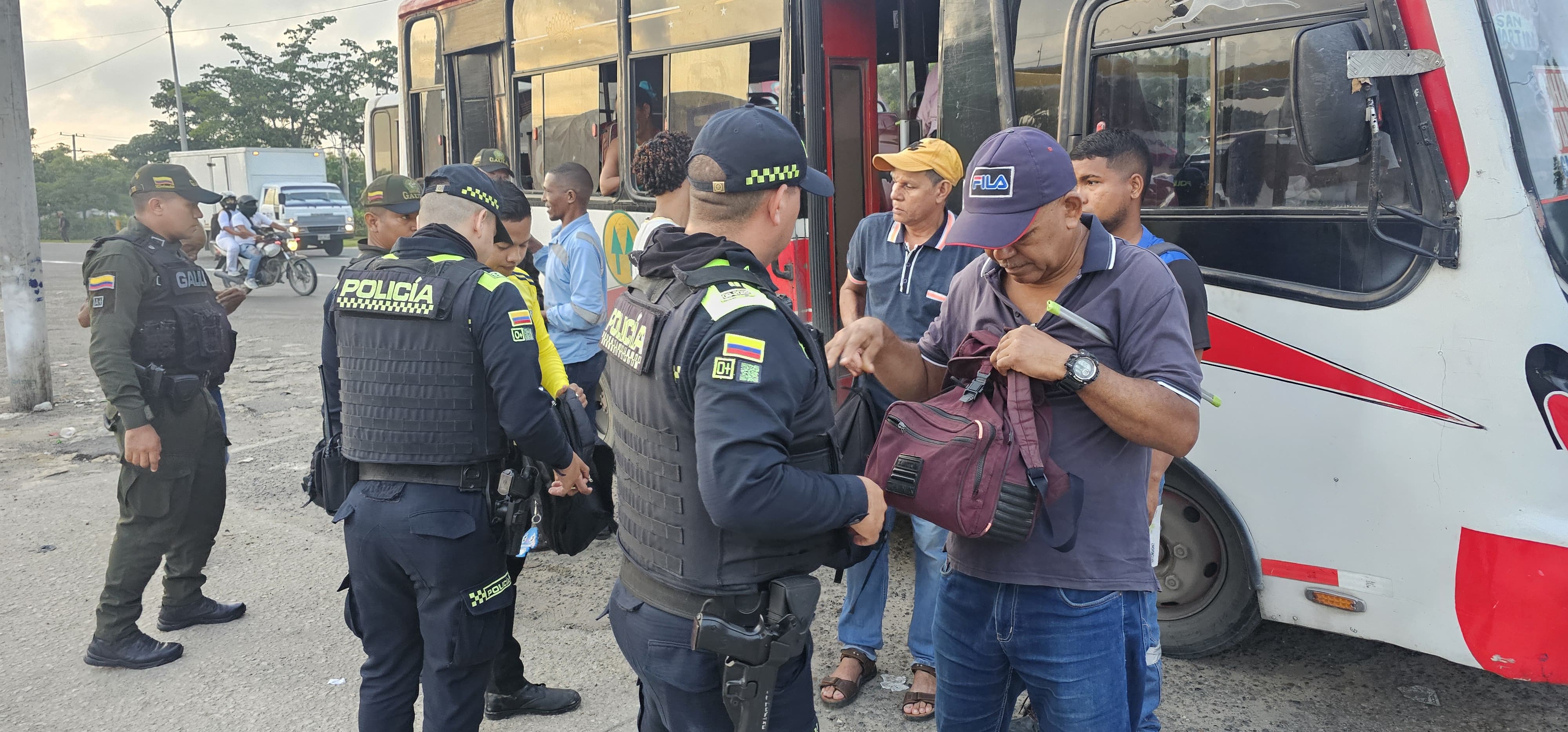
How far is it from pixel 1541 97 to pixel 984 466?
86.5 inches

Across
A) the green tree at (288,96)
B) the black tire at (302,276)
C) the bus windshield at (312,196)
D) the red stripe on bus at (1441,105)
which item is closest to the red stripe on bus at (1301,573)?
the red stripe on bus at (1441,105)

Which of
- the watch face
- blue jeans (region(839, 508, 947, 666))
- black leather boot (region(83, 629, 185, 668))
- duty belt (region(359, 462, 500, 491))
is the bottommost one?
black leather boot (region(83, 629, 185, 668))

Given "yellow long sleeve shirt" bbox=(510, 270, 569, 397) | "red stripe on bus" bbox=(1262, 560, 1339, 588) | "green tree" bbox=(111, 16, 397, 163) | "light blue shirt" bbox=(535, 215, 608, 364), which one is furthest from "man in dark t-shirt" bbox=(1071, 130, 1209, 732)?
"green tree" bbox=(111, 16, 397, 163)

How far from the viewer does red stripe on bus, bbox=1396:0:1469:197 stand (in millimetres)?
2793

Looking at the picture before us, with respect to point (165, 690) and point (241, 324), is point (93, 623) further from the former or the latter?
point (241, 324)

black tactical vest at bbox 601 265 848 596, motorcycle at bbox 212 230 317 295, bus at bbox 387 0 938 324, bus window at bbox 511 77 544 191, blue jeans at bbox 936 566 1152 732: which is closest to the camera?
black tactical vest at bbox 601 265 848 596

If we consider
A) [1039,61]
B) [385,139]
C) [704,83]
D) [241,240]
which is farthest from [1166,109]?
[241,240]

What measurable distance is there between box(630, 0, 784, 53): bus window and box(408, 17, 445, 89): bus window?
2.37 m

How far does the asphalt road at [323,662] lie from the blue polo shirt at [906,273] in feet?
4.42

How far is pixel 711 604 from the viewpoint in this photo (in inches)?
79.4

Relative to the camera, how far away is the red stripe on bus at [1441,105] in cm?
279

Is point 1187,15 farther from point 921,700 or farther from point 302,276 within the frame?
point 302,276

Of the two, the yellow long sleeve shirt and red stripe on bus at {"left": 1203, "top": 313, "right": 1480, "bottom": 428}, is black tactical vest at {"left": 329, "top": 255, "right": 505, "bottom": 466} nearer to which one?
the yellow long sleeve shirt

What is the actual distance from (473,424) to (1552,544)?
295 centimetres
